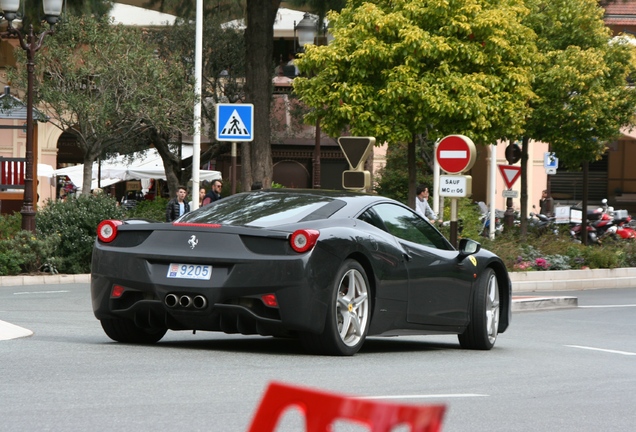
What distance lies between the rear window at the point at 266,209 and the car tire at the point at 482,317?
6.42 feet

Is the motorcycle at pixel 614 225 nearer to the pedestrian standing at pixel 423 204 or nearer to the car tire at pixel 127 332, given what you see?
the pedestrian standing at pixel 423 204

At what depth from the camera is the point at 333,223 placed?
30.1ft

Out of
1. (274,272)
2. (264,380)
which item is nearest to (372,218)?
(274,272)

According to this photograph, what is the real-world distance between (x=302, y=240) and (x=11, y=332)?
3100 millimetres

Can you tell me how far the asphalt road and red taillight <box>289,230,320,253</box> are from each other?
76 centimetres

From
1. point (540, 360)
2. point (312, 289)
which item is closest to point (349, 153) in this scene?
point (540, 360)

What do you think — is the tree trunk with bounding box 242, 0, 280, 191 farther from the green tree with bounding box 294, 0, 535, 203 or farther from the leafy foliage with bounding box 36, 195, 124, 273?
the leafy foliage with bounding box 36, 195, 124, 273

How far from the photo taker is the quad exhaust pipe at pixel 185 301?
28.7 ft

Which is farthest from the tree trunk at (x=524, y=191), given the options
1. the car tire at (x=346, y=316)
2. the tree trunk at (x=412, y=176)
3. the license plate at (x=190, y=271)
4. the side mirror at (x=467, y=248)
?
the license plate at (x=190, y=271)

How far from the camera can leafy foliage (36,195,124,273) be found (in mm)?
22375

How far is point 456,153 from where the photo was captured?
18.1m

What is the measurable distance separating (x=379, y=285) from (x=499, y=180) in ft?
136

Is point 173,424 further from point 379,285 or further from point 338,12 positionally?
point 338,12

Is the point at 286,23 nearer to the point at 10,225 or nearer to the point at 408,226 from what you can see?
the point at 10,225
